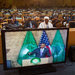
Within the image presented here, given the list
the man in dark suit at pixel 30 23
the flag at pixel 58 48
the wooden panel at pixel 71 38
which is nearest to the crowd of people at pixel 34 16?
the man in dark suit at pixel 30 23

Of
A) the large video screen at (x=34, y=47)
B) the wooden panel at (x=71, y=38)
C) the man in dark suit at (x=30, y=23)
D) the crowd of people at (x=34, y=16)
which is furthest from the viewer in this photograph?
the crowd of people at (x=34, y=16)

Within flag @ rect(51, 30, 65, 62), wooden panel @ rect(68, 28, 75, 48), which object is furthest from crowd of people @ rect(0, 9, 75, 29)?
flag @ rect(51, 30, 65, 62)

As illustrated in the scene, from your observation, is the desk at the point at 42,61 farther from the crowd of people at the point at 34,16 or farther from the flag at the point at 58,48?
the crowd of people at the point at 34,16

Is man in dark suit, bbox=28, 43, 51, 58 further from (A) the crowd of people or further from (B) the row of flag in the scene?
(A) the crowd of people

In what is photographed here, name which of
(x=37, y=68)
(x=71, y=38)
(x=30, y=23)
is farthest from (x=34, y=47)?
(x=30, y=23)

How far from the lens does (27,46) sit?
0.83 metres

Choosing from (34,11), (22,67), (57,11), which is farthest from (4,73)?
(57,11)

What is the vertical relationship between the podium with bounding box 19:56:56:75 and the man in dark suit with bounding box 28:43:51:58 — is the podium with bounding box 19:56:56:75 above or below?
below

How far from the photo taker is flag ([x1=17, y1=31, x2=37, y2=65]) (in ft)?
2.69

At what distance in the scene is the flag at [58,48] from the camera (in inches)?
34.4

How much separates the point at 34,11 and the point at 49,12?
61 centimetres

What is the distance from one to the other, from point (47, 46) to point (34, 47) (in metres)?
0.10

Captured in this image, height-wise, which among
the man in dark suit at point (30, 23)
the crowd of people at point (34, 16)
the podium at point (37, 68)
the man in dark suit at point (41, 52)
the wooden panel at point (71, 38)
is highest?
the crowd of people at point (34, 16)

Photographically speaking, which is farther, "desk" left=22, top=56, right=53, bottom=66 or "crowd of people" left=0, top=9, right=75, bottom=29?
"crowd of people" left=0, top=9, right=75, bottom=29
